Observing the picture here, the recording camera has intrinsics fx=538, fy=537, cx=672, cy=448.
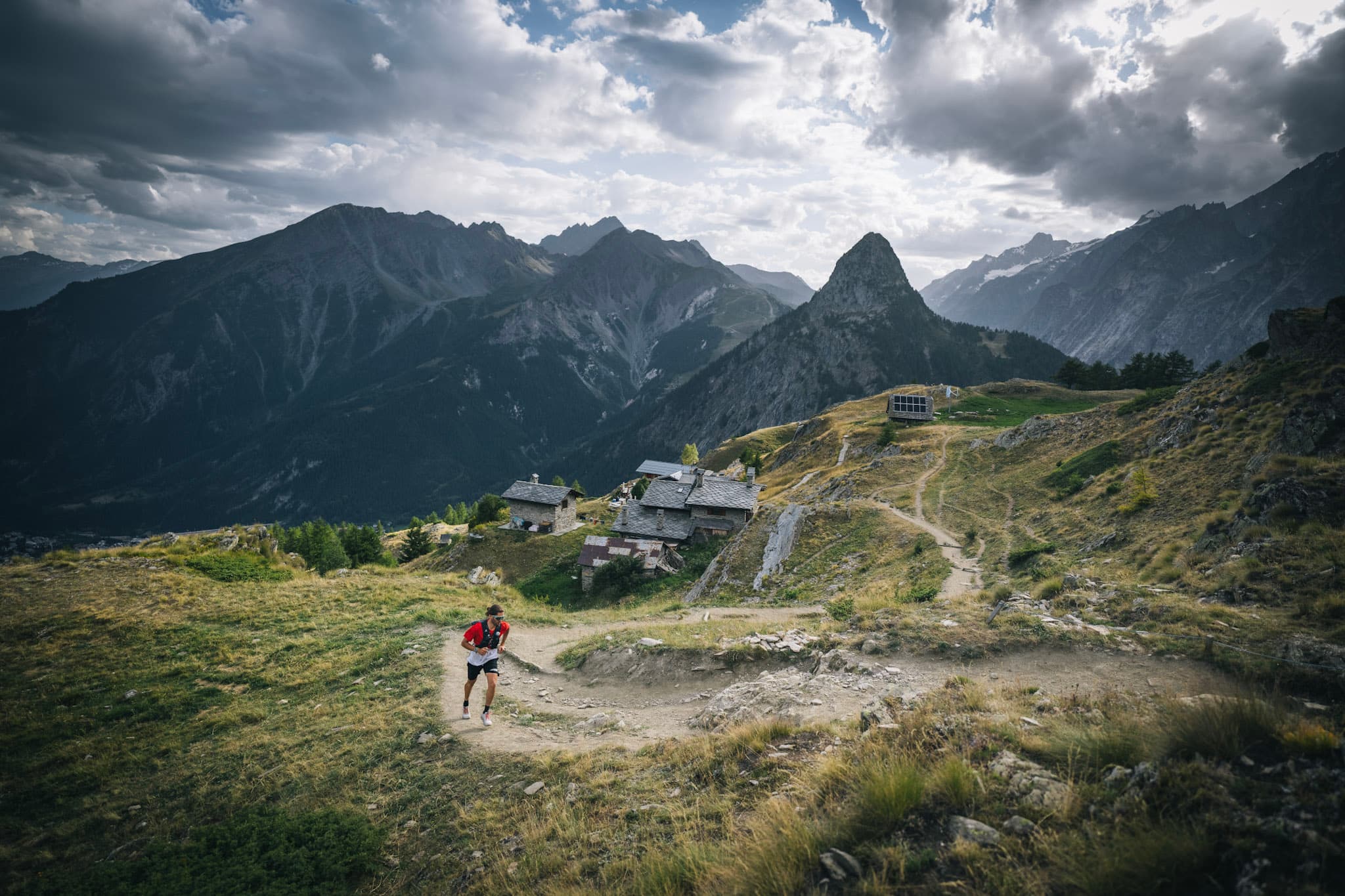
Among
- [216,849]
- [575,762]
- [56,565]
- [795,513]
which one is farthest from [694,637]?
[56,565]

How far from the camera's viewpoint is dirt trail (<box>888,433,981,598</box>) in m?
23.5

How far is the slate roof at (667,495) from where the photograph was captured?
49625 mm

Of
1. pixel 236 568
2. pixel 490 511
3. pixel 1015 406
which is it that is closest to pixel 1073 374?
pixel 1015 406

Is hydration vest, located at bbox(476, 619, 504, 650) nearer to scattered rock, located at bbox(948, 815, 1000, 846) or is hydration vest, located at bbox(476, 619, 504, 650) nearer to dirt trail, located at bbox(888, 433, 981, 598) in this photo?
scattered rock, located at bbox(948, 815, 1000, 846)

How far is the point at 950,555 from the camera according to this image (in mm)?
29250

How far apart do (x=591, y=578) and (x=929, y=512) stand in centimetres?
2534

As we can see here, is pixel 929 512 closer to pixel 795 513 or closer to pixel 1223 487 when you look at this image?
pixel 795 513

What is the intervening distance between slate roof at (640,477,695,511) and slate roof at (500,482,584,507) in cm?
1380

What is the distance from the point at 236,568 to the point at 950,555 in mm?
39750

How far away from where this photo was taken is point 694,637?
18797 millimetres

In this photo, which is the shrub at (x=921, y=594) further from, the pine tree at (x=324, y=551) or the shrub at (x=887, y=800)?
the pine tree at (x=324, y=551)

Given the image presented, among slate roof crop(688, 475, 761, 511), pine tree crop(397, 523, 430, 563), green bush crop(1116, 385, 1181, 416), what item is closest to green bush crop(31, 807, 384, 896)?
slate roof crop(688, 475, 761, 511)

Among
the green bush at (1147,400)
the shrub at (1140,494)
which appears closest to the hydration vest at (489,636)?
the shrub at (1140,494)

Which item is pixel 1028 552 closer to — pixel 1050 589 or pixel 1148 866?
pixel 1050 589
